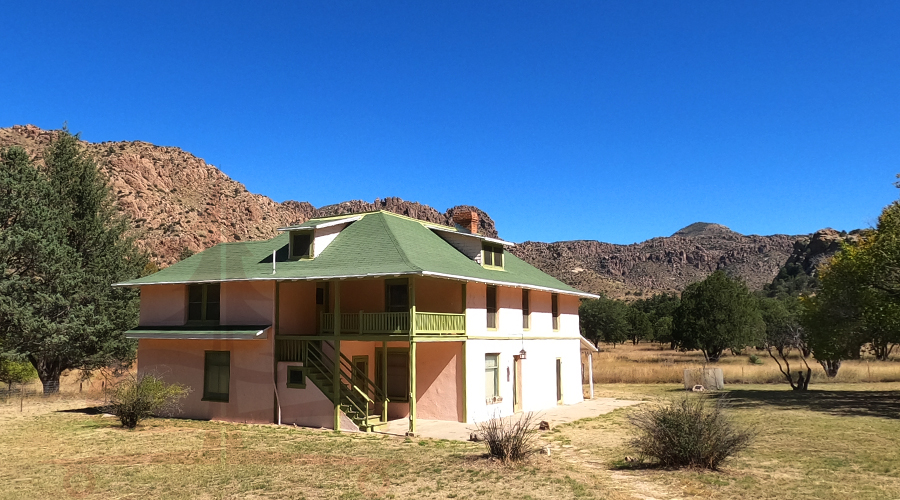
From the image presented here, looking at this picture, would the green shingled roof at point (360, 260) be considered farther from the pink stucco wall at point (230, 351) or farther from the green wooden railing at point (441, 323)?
the green wooden railing at point (441, 323)

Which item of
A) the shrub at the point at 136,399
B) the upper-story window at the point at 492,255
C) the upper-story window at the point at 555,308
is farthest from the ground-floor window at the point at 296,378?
the upper-story window at the point at 555,308

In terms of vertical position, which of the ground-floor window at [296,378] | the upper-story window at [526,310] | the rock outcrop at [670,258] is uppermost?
the rock outcrop at [670,258]

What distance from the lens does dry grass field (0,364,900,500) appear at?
480 inches

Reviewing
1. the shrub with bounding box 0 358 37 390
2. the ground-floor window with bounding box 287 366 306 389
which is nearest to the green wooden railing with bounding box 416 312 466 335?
the ground-floor window with bounding box 287 366 306 389

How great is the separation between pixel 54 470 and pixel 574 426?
15.0 metres

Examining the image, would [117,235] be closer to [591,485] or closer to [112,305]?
[112,305]

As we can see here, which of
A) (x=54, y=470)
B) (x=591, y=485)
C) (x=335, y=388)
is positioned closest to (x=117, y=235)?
(x=335, y=388)

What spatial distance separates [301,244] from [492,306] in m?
7.40

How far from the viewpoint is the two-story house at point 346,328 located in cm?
2166

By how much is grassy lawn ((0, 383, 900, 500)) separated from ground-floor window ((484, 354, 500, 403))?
3.19 meters

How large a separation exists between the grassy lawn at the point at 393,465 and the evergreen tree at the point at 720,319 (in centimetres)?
3240

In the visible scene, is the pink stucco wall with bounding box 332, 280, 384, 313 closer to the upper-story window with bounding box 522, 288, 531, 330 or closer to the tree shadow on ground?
the upper-story window with bounding box 522, 288, 531, 330

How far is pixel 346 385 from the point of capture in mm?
21984

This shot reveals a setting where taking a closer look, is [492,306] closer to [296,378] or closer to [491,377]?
[491,377]
